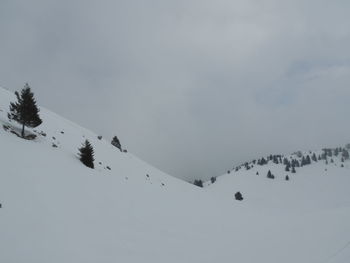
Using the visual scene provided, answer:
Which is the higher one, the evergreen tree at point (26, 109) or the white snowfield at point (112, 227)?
the evergreen tree at point (26, 109)

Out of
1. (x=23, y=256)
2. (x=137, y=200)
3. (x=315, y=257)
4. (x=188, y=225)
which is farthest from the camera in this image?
(x=137, y=200)

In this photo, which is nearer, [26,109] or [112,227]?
[112,227]

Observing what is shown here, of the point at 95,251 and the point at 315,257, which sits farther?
the point at 315,257

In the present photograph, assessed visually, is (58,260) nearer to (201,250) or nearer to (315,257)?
(201,250)

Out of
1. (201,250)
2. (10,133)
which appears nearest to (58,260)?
(201,250)

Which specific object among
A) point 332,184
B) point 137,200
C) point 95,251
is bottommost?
point 95,251

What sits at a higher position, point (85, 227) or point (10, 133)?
point (10, 133)

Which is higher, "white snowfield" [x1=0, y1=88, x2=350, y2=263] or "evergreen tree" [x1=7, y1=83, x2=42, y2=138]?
"evergreen tree" [x1=7, y1=83, x2=42, y2=138]

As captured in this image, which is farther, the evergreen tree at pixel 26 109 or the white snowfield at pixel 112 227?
the evergreen tree at pixel 26 109

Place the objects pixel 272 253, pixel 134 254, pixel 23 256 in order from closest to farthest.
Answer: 1. pixel 23 256
2. pixel 134 254
3. pixel 272 253

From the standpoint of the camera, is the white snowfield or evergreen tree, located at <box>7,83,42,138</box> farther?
evergreen tree, located at <box>7,83,42,138</box>

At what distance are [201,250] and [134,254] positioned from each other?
4.78 m

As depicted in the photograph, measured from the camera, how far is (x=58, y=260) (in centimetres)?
1035

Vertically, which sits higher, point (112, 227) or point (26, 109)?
point (26, 109)
